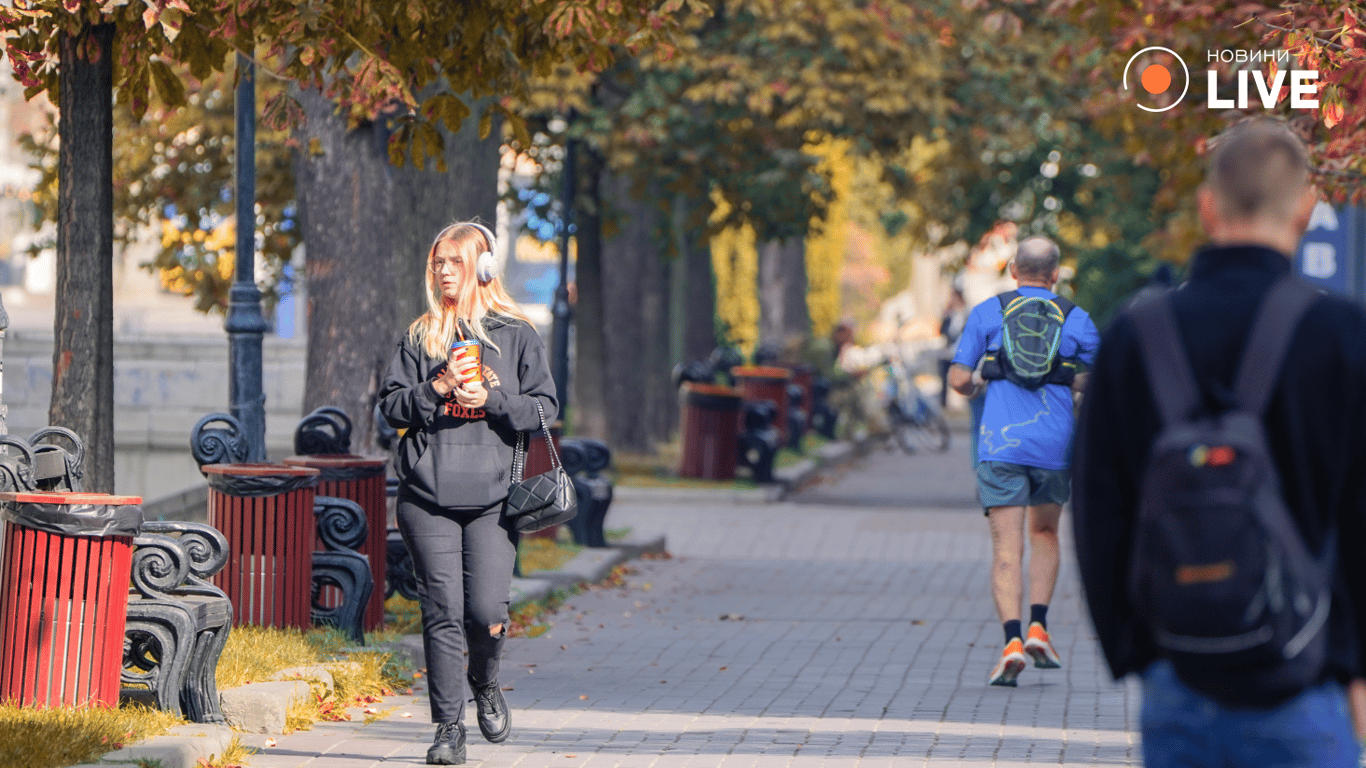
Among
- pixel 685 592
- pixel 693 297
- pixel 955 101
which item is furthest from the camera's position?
pixel 693 297

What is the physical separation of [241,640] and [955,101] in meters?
15.0

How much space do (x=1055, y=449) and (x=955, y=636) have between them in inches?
80.0

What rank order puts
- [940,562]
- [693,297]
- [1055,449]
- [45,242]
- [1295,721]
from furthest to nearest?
[693,297] → [45,242] → [940,562] → [1055,449] → [1295,721]

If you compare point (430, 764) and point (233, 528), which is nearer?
point (430, 764)

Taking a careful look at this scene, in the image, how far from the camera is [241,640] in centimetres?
730

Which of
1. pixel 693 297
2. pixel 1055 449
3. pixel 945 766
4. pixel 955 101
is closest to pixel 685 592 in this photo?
pixel 1055 449

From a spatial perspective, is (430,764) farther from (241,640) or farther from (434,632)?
(241,640)

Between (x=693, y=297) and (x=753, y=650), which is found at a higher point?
(x=693, y=297)

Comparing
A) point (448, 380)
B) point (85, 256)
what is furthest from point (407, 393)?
point (85, 256)

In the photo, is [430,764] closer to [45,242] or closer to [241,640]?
[241,640]

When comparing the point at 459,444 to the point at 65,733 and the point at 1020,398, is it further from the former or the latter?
the point at 1020,398

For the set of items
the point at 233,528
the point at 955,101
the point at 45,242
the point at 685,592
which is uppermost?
the point at 955,101

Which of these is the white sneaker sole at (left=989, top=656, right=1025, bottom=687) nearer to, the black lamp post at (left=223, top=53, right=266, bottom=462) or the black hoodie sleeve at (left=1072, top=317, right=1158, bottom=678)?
the black lamp post at (left=223, top=53, right=266, bottom=462)

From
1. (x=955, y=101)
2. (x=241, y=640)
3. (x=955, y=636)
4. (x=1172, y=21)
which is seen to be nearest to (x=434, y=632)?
(x=241, y=640)
